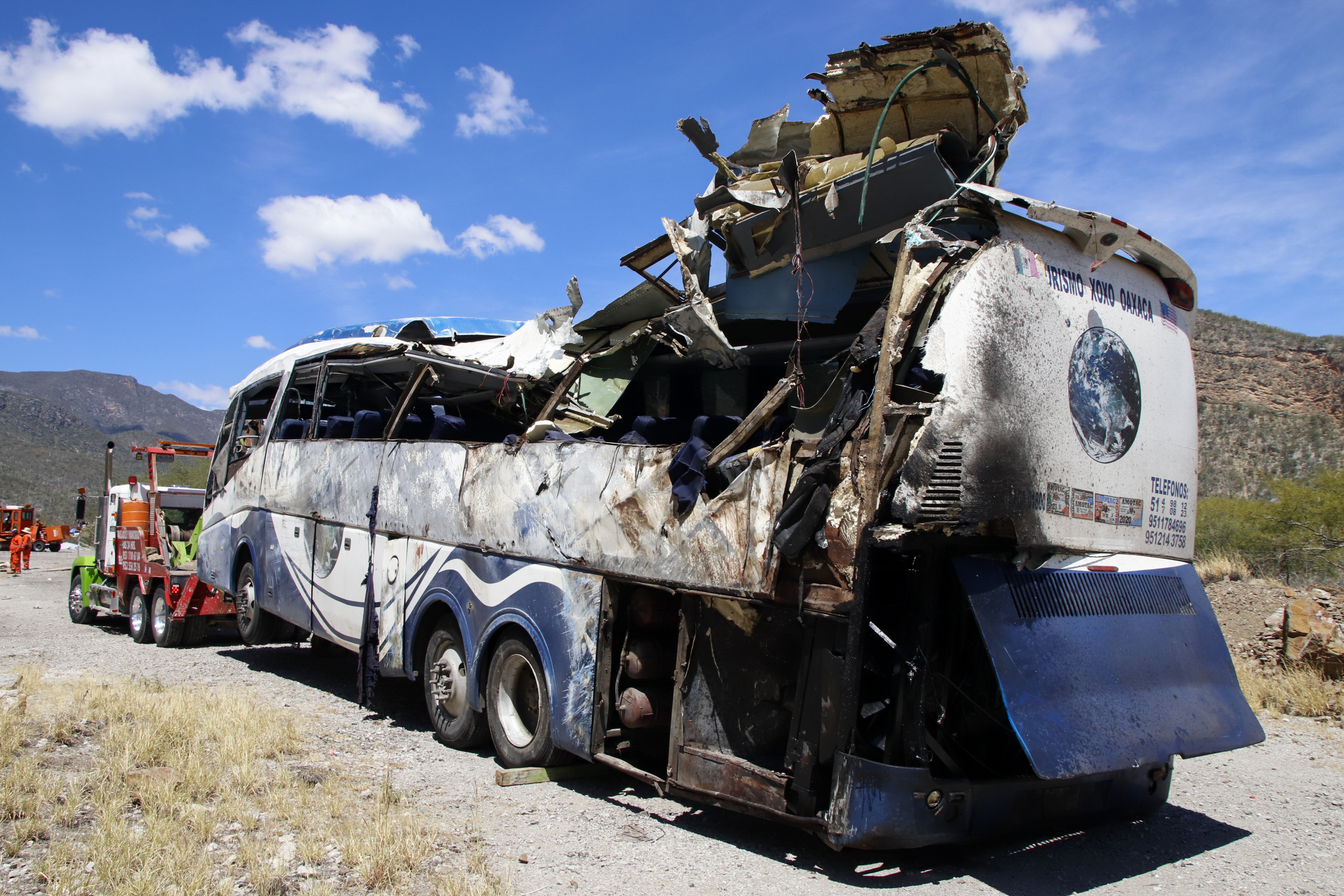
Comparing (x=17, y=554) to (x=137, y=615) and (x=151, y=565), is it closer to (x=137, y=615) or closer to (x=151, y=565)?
(x=137, y=615)

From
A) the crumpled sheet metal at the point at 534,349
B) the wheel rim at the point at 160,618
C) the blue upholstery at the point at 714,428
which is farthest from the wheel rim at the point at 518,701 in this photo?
the wheel rim at the point at 160,618

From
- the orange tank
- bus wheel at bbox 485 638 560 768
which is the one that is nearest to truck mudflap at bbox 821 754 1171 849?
bus wheel at bbox 485 638 560 768

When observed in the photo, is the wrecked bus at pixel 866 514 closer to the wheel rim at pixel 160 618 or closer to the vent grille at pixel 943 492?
the vent grille at pixel 943 492

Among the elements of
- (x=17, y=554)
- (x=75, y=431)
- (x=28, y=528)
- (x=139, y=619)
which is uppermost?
(x=75, y=431)

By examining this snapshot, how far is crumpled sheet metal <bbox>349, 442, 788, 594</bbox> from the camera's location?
4.70m

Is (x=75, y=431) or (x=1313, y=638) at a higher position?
(x=75, y=431)

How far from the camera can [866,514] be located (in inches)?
163

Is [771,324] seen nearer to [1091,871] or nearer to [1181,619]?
[1181,619]

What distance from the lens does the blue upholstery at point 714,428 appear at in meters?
5.55

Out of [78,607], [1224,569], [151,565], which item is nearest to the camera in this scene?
[151,565]

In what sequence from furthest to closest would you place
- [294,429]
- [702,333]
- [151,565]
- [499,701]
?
[151,565], [294,429], [499,701], [702,333]

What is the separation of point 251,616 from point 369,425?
10.6ft

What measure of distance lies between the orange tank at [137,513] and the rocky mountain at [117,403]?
12619cm

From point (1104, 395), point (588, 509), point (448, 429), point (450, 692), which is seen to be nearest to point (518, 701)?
point (450, 692)
